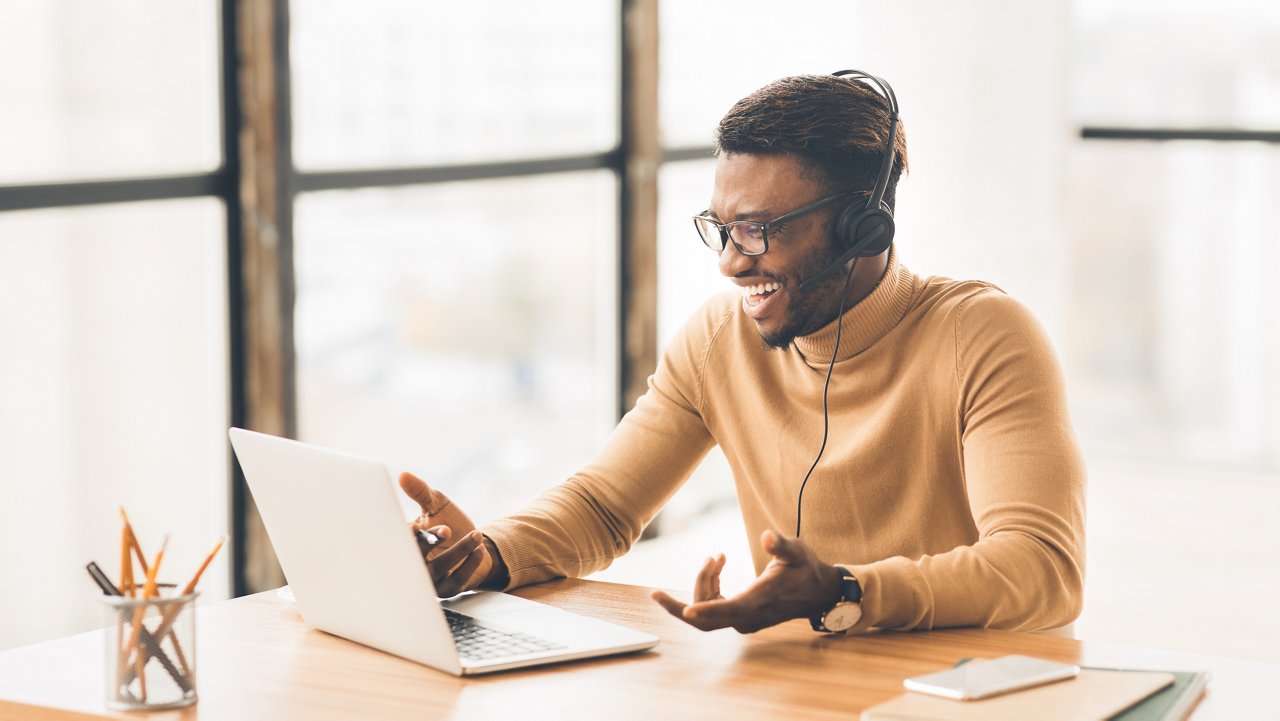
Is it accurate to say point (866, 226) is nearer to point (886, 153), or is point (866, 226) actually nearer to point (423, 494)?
point (886, 153)

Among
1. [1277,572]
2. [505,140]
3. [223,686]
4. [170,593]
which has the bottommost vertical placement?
[1277,572]

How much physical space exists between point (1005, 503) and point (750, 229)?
46 cm

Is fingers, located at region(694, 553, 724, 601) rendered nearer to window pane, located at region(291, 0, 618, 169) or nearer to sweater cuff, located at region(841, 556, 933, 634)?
sweater cuff, located at region(841, 556, 933, 634)

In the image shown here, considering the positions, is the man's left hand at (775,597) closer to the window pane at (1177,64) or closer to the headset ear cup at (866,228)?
the headset ear cup at (866,228)

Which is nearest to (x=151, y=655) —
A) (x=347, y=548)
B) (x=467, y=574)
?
(x=347, y=548)

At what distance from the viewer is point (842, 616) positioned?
1.48 metres

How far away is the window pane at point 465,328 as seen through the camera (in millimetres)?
3201

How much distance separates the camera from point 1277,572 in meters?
4.07

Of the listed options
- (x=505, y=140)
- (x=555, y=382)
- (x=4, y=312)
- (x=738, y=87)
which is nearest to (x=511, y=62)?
(x=505, y=140)

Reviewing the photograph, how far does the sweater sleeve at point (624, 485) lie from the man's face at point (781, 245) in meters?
0.17

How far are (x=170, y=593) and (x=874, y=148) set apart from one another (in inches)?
40.2

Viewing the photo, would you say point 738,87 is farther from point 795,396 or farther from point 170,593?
point 170,593

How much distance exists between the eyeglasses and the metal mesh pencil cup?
0.80 metres

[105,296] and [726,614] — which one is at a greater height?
[105,296]
